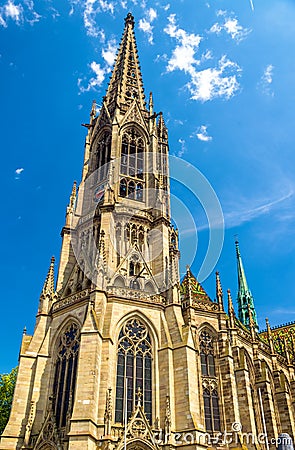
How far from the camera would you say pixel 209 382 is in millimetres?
30094

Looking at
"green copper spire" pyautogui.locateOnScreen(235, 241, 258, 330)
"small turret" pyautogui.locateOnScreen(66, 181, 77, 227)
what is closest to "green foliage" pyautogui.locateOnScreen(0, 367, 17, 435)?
"small turret" pyautogui.locateOnScreen(66, 181, 77, 227)

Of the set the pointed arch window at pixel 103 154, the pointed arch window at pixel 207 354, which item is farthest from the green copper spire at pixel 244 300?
the pointed arch window at pixel 103 154

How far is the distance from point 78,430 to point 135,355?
6340mm

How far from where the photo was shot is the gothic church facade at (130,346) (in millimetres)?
24406

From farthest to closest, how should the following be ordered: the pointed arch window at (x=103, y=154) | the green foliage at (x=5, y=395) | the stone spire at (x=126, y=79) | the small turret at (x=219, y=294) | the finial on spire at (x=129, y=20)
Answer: the finial on spire at (x=129, y=20)
the stone spire at (x=126, y=79)
the pointed arch window at (x=103, y=154)
the green foliage at (x=5, y=395)
the small turret at (x=219, y=294)

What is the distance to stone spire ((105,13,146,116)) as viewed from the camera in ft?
150

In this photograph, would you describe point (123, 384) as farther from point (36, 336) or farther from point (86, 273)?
point (86, 273)

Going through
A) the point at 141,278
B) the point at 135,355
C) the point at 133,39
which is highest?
the point at 133,39

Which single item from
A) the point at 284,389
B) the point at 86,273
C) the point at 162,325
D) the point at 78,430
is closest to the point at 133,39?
the point at 86,273

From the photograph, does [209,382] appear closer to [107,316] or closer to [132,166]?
[107,316]

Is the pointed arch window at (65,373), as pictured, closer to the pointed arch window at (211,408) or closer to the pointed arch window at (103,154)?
the pointed arch window at (211,408)

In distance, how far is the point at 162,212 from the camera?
3609 cm

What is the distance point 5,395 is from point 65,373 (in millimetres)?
14811

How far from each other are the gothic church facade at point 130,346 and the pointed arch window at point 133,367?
7cm
